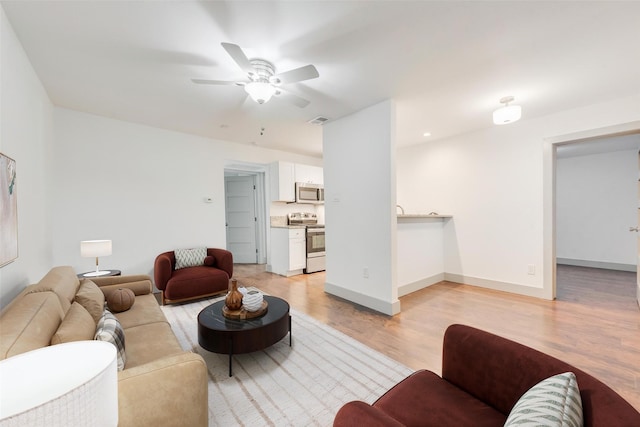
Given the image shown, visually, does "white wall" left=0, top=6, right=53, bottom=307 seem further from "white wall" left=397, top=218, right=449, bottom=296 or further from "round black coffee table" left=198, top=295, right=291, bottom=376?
"white wall" left=397, top=218, right=449, bottom=296

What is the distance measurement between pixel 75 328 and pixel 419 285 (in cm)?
390

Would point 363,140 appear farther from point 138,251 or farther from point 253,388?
point 138,251

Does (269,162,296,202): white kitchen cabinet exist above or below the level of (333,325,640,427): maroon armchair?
above

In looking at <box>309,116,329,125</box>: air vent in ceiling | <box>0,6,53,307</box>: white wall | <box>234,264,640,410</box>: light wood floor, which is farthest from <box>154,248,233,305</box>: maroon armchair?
<box>309,116,329,125</box>: air vent in ceiling

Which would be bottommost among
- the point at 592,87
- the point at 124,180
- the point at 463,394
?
the point at 463,394

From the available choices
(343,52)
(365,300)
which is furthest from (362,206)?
(343,52)

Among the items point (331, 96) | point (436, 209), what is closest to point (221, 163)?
point (331, 96)

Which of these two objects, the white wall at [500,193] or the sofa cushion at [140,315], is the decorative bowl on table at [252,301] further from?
the white wall at [500,193]

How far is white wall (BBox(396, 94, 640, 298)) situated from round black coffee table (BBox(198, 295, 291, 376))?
345 centimetres

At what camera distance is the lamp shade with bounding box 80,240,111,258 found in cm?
286

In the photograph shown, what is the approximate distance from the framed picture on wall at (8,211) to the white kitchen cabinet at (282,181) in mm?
3773

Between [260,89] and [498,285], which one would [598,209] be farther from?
[260,89]

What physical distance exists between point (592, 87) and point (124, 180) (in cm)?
590

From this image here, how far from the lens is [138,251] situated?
12.6ft
